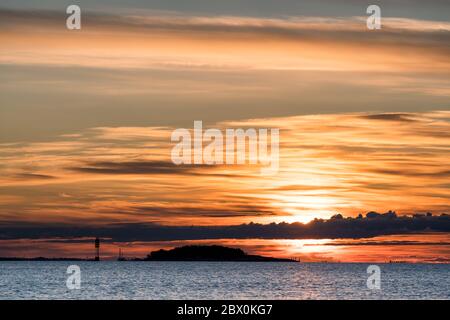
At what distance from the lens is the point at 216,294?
385ft
